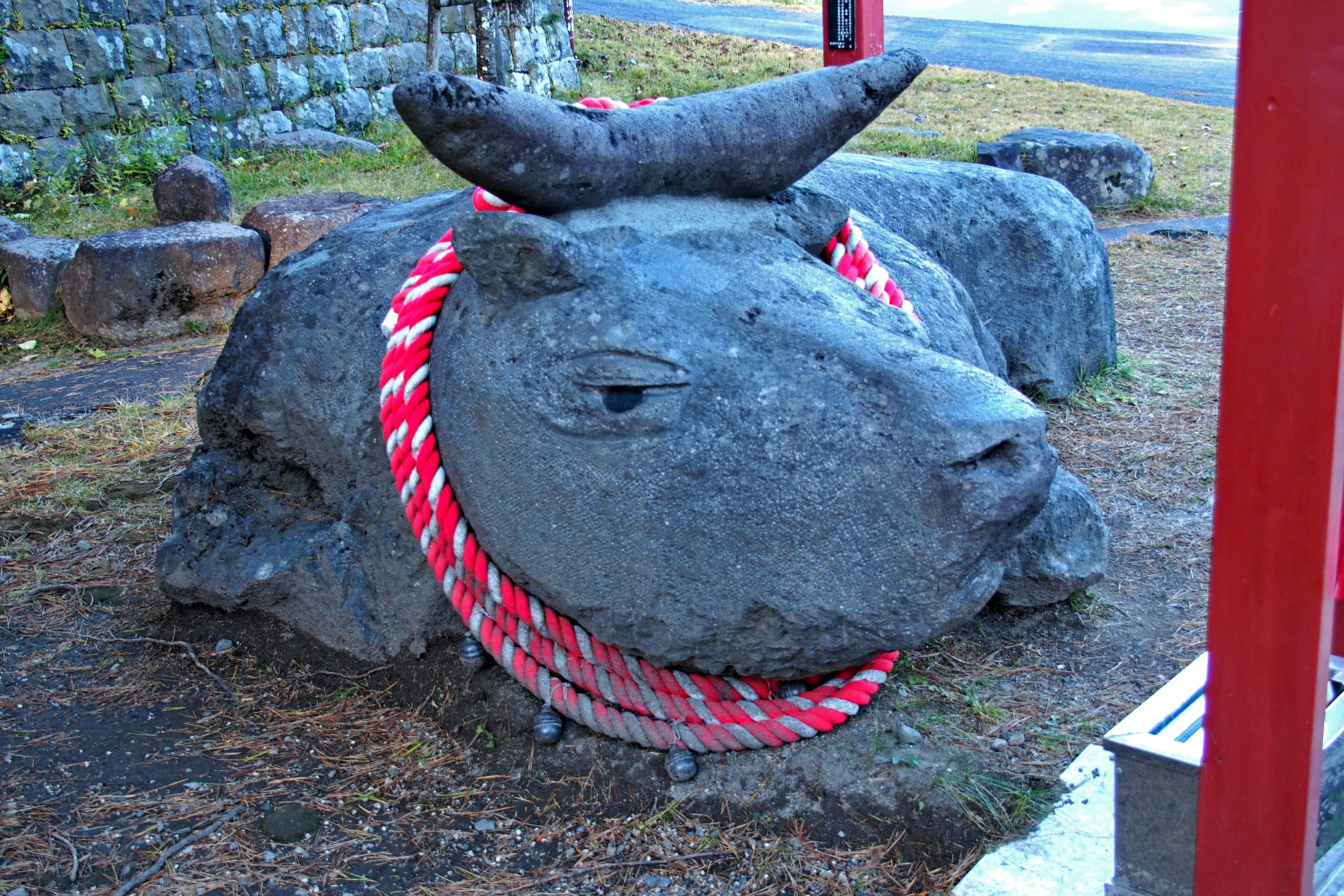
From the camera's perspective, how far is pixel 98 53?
8.62 meters

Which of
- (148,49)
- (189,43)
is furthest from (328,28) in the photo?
(148,49)

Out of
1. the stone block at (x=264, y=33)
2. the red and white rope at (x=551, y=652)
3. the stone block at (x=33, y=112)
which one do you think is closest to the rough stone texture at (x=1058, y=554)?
the red and white rope at (x=551, y=652)

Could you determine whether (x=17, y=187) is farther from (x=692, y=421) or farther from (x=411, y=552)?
(x=692, y=421)

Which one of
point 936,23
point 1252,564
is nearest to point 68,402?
point 1252,564

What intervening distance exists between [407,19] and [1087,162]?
697 cm

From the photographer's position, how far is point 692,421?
1810 millimetres

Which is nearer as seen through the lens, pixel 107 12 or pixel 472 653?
pixel 472 653

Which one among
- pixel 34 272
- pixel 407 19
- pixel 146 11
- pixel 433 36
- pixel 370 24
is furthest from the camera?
pixel 407 19

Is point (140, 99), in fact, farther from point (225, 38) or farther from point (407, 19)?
point (407, 19)

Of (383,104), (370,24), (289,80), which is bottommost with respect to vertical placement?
(383,104)

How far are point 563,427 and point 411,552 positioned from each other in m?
0.80

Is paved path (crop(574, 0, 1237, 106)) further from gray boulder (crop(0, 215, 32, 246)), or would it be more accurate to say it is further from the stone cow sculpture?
the stone cow sculpture

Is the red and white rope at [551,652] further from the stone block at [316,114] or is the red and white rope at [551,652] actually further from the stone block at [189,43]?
the stone block at [316,114]

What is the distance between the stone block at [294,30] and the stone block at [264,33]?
1 centimetres
